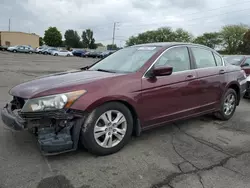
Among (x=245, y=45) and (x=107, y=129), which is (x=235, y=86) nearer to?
(x=107, y=129)

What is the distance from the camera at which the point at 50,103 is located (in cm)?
287

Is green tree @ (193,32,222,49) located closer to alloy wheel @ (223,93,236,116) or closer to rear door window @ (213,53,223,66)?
alloy wheel @ (223,93,236,116)

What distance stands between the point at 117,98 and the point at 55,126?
0.86m

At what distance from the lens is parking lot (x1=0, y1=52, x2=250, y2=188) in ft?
8.55

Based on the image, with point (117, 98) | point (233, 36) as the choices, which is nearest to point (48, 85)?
point (117, 98)

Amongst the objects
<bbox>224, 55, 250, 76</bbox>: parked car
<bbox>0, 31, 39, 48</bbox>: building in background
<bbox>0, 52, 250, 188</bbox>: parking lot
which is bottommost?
<bbox>0, 52, 250, 188</bbox>: parking lot

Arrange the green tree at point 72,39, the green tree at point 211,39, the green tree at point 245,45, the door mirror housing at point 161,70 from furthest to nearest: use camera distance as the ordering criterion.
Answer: the green tree at point 72,39
the green tree at point 211,39
the green tree at point 245,45
the door mirror housing at point 161,70

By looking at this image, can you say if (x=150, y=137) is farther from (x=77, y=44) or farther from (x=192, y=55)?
(x=77, y=44)

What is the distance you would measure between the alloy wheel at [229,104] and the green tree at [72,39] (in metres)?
92.7

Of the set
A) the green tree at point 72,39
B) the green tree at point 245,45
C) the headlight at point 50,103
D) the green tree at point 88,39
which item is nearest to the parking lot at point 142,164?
the headlight at point 50,103

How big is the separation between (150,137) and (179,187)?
1.45m

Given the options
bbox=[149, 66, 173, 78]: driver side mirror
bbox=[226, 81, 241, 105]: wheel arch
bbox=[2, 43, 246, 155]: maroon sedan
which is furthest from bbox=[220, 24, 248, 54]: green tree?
bbox=[149, 66, 173, 78]: driver side mirror

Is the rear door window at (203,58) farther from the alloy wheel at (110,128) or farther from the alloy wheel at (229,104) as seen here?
the alloy wheel at (110,128)

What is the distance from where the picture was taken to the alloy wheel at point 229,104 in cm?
503
